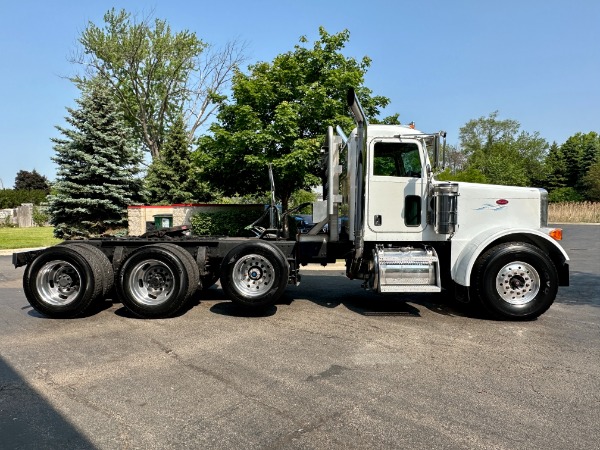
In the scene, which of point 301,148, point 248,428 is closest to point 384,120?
point 301,148

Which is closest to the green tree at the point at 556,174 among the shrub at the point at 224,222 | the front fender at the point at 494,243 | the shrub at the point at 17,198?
the shrub at the point at 224,222

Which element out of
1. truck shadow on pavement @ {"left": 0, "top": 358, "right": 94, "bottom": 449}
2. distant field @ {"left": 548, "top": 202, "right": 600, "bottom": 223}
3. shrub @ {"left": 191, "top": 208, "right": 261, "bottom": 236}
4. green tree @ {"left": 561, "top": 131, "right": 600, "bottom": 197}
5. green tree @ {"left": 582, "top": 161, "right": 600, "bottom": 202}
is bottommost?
truck shadow on pavement @ {"left": 0, "top": 358, "right": 94, "bottom": 449}

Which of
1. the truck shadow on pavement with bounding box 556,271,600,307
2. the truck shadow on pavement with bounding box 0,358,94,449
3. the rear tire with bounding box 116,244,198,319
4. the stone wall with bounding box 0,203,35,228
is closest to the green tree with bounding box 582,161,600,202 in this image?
the truck shadow on pavement with bounding box 556,271,600,307

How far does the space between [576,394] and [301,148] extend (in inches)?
423

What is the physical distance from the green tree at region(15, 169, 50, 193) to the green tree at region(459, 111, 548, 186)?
61178 millimetres

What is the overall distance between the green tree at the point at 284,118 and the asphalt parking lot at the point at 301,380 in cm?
784

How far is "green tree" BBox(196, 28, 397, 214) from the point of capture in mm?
13586

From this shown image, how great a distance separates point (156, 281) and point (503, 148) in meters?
63.2

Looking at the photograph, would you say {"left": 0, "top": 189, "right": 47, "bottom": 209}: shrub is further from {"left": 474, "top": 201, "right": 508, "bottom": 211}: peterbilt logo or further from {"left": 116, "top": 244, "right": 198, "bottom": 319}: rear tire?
{"left": 474, "top": 201, "right": 508, "bottom": 211}: peterbilt logo

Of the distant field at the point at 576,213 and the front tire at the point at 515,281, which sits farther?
the distant field at the point at 576,213

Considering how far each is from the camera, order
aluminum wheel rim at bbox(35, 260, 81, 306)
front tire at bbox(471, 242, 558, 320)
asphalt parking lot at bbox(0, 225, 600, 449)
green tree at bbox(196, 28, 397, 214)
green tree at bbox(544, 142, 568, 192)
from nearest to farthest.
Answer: asphalt parking lot at bbox(0, 225, 600, 449), front tire at bbox(471, 242, 558, 320), aluminum wheel rim at bbox(35, 260, 81, 306), green tree at bbox(196, 28, 397, 214), green tree at bbox(544, 142, 568, 192)

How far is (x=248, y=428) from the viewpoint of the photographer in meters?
3.18

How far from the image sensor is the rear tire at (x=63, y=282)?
247 inches

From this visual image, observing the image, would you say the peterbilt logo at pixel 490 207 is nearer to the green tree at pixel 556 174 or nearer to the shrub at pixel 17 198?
the shrub at pixel 17 198
